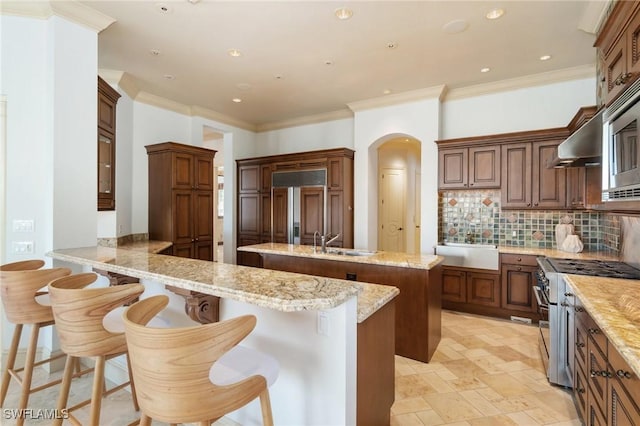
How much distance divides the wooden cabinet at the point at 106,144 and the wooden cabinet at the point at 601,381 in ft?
13.1

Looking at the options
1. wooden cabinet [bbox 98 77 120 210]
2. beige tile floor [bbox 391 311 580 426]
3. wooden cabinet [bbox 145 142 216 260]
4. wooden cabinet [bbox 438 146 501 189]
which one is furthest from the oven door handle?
wooden cabinet [bbox 145 142 216 260]

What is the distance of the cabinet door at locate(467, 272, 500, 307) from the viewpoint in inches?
160

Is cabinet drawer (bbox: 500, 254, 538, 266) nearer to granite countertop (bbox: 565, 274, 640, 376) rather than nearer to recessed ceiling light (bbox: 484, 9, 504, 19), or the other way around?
granite countertop (bbox: 565, 274, 640, 376)

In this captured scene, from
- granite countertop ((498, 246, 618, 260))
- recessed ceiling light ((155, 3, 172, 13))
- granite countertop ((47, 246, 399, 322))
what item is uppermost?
recessed ceiling light ((155, 3, 172, 13))

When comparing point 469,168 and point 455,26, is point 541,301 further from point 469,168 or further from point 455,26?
point 455,26

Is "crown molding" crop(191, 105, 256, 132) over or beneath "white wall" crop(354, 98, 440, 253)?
over

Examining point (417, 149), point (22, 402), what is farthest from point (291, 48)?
point (417, 149)

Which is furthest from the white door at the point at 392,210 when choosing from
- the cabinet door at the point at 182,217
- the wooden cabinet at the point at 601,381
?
the wooden cabinet at the point at 601,381

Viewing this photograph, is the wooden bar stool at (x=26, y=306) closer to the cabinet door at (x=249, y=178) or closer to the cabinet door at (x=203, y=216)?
the cabinet door at (x=203, y=216)

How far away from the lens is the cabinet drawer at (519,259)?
3826 millimetres

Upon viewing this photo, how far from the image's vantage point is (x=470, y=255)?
4.20 metres

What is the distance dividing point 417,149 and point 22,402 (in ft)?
23.0

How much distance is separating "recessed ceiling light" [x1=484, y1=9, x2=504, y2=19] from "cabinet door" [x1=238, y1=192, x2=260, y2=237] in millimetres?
4468

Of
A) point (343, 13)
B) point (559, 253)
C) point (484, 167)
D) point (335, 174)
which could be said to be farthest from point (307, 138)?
point (559, 253)
